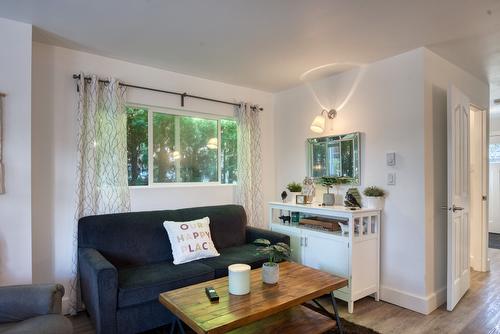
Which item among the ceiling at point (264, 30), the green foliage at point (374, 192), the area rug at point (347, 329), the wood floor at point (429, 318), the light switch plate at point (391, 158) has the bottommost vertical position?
the wood floor at point (429, 318)

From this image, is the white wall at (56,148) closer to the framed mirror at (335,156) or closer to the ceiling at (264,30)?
the ceiling at (264,30)

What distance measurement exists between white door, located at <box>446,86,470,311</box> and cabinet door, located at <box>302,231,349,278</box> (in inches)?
36.0

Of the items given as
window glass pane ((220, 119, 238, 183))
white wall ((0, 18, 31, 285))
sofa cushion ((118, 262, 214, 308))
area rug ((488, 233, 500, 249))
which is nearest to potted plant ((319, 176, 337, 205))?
window glass pane ((220, 119, 238, 183))

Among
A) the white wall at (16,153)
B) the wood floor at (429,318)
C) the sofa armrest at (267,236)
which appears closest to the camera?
the white wall at (16,153)

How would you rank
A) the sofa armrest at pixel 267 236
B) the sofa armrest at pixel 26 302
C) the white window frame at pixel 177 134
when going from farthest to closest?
the white window frame at pixel 177 134 < the sofa armrest at pixel 267 236 < the sofa armrest at pixel 26 302

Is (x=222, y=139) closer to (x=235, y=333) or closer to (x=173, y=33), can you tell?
(x=173, y=33)

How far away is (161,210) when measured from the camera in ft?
10.3

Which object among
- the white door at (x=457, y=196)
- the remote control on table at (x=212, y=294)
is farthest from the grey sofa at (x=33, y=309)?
the white door at (x=457, y=196)

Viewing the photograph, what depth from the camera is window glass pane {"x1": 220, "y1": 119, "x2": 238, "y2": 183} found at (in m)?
3.86

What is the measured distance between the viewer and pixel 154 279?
228 cm

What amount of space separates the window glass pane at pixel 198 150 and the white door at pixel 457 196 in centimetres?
245

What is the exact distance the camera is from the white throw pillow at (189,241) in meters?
2.72

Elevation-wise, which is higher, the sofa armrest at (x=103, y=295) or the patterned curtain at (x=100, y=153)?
Result: the patterned curtain at (x=100, y=153)

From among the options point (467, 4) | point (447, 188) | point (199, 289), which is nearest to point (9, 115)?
point (199, 289)
